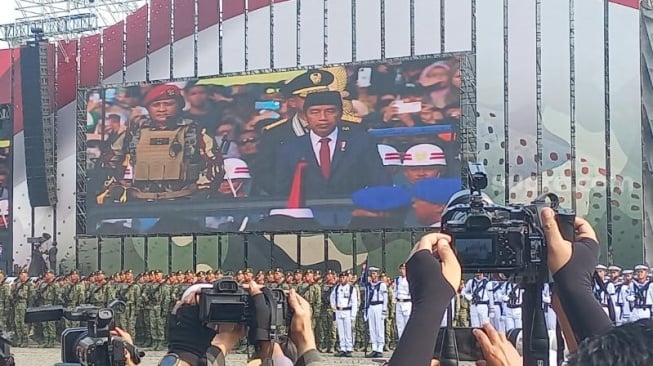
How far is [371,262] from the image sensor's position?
1659 cm

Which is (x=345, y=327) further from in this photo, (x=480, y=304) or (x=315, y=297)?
(x=480, y=304)

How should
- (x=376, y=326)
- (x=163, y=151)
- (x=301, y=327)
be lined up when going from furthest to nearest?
(x=163, y=151) < (x=376, y=326) < (x=301, y=327)

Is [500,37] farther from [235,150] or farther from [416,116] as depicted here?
[235,150]

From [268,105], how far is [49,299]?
4856 millimetres

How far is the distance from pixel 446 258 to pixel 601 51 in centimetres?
1472

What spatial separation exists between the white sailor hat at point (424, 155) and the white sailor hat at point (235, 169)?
114 inches

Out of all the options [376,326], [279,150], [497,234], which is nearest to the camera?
[497,234]

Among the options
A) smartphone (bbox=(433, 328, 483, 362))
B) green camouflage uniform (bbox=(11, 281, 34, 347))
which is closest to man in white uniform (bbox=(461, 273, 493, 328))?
green camouflage uniform (bbox=(11, 281, 34, 347))

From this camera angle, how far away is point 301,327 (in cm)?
256

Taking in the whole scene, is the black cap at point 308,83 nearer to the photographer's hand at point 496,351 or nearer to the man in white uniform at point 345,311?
the man in white uniform at point 345,311

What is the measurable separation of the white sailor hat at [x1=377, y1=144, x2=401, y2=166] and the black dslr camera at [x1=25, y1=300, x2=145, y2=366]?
10.8m

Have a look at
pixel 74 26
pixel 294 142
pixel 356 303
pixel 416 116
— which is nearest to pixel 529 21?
pixel 416 116

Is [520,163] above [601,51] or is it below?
below

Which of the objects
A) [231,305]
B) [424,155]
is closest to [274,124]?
[424,155]
